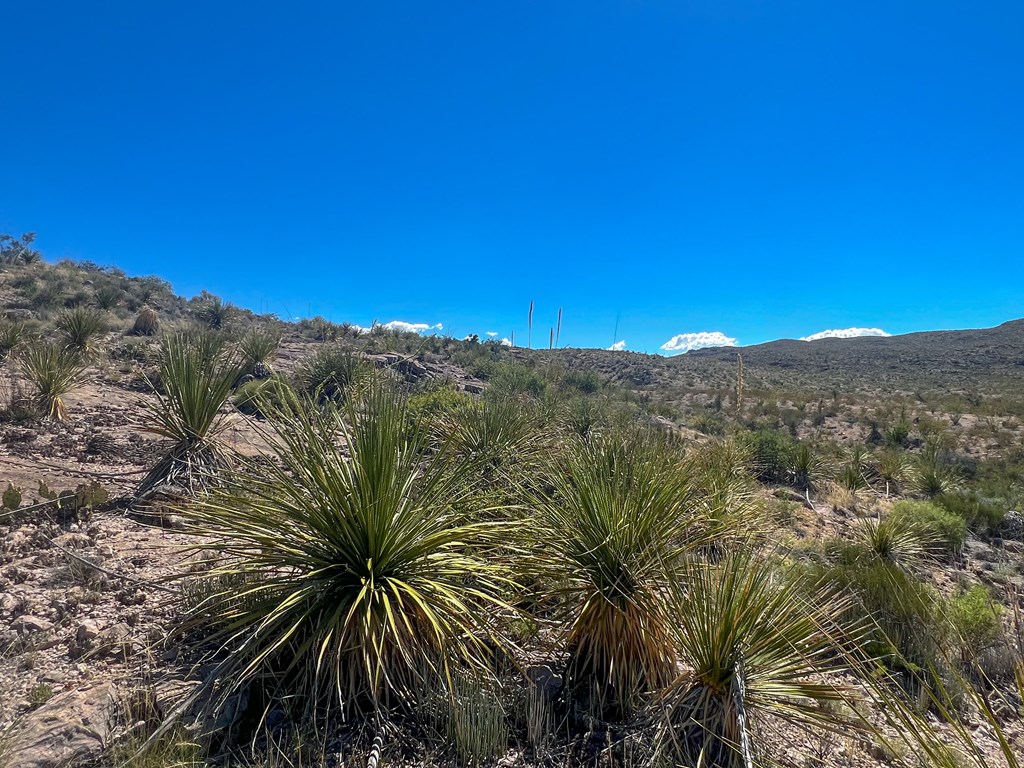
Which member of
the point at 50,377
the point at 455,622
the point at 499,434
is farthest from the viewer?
the point at 50,377

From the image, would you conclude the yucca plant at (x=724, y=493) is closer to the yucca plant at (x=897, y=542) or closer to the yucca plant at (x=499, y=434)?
the yucca plant at (x=897, y=542)

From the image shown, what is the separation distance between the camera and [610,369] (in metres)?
37.1

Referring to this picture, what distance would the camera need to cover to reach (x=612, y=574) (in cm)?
A: 350

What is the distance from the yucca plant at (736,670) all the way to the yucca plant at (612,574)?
0.26 meters

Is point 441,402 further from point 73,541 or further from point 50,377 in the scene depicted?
point 50,377

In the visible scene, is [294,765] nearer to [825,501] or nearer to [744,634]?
[744,634]

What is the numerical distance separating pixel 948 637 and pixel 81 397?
12.4 m

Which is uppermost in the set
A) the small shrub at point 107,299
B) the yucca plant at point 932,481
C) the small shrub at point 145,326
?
the small shrub at point 107,299

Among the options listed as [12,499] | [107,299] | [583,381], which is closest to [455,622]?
[12,499]

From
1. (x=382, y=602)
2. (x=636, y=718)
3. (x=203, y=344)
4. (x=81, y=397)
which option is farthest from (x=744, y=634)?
(x=81, y=397)

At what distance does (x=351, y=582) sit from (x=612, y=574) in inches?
66.6

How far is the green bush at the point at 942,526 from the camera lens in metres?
7.80

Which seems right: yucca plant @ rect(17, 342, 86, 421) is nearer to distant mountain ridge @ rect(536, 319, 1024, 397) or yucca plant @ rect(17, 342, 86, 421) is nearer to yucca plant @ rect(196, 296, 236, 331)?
yucca plant @ rect(196, 296, 236, 331)

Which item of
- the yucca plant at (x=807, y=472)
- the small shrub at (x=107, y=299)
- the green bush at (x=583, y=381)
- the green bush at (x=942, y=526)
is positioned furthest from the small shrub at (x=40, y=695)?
the small shrub at (x=107, y=299)
